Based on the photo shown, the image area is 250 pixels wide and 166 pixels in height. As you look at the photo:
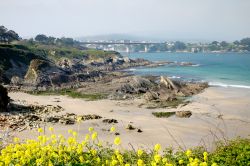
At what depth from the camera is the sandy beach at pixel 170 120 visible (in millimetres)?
26609

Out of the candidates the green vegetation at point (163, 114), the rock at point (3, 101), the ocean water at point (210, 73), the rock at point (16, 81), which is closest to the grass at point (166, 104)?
the green vegetation at point (163, 114)

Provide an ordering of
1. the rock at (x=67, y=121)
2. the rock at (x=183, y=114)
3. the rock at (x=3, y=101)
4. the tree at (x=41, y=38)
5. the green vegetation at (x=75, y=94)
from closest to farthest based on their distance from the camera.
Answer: the rock at (x=67, y=121) → the rock at (x=3, y=101) → the rock at (x=183, y=114) → the green vegetation at (x=75, y=94) → the tree at (x=41, y=38)

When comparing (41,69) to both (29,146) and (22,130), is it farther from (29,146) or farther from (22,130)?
(29,146)

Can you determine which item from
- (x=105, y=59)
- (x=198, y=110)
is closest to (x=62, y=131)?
(x=198, y=110)

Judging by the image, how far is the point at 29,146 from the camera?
363 inches

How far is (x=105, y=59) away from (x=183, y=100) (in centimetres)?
6854

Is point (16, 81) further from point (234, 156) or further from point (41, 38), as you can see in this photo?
point (41, 38)

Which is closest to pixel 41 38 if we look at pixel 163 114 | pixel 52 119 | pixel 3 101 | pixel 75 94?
pixel 75 94

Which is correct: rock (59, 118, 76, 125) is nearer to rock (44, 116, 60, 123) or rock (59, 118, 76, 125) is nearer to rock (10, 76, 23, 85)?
rock (44, 116, 60, 123)

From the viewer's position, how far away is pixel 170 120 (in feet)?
113

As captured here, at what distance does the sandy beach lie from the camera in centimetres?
2661

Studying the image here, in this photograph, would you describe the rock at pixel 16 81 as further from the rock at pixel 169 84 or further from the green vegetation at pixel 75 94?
the rock at pixel 169 84

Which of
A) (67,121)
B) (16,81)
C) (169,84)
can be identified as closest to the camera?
(67,121)

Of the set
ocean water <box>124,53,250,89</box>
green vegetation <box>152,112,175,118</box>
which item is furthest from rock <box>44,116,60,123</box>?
ocean water <box>124,53,250,89</box>
